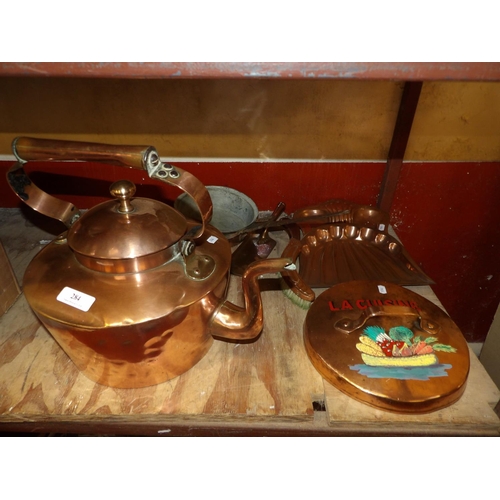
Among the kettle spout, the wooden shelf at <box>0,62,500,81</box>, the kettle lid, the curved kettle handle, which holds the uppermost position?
the wooden shelf at <box>0,62,500,81</box>

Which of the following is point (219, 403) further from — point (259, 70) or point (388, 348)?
point (259, 70)

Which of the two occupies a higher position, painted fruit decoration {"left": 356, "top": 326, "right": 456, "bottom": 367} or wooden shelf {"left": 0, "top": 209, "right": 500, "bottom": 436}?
painted fruit decoration {"left": 356, "top": 326, "right": 456, "bottom": 367}

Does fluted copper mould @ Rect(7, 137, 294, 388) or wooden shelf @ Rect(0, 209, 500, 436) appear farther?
wooden shelf @ Rect(0, 209, 500, 436)

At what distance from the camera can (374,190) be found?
1.50 metres

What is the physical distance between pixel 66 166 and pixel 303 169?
0.89 metres

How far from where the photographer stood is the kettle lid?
756 millimetres

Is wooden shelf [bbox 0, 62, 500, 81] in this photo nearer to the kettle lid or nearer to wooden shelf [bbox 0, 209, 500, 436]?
the kettle lid

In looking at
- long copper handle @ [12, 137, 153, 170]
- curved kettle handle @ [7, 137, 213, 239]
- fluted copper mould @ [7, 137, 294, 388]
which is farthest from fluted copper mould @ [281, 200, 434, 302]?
long copper handle @ [12, 137, 153, 170]

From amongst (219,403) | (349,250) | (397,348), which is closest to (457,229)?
(349,250)

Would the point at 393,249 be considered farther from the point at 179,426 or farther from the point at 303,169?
the point at 179,426

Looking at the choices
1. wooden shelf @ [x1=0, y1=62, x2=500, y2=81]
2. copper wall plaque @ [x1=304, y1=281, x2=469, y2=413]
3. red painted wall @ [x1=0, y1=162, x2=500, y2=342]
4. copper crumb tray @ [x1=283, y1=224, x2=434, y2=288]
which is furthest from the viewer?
red painted wall @ [x1=0, y1=162, x2=500, y2=342]

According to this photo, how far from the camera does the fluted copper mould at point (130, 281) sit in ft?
2.40

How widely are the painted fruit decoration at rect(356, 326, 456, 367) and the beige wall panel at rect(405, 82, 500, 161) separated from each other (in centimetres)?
77

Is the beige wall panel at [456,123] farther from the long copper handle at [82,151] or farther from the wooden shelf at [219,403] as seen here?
the long copper handle at [82,151]
